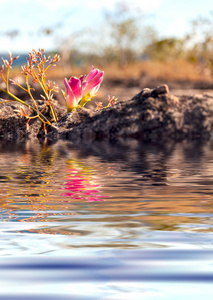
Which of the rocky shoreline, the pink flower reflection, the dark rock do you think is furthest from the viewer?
the dark rock

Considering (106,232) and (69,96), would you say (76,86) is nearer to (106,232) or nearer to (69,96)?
(69,96)

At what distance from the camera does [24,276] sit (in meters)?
1.20

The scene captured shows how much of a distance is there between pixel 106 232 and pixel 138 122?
4.43 metres

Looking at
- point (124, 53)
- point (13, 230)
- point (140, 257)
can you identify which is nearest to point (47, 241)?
point (13, 230)

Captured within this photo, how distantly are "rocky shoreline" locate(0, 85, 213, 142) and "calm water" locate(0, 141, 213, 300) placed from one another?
2.59 m

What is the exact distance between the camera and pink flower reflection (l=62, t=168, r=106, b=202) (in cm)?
231

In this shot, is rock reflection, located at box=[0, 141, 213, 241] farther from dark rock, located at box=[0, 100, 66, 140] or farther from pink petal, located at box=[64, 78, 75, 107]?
dark rock, located at box=[0, 100, 66, 140]

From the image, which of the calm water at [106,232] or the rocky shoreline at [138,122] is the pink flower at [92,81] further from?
the calm water at [106,232]

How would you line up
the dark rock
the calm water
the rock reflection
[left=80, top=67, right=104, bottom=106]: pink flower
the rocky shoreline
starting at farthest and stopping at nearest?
the dark rock < the rocky shoreline < [left=80, top=67, right=104, bottom=106]: pink flower < the rock reflection < the calm water

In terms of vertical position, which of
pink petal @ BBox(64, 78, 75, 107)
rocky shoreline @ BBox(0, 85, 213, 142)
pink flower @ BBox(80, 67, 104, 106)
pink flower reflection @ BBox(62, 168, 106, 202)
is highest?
pink flower @ BBox(80, 67, 104, 106)

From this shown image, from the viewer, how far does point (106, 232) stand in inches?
64.0

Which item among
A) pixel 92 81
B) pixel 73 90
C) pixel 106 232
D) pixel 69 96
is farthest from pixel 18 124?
pixel 106 232

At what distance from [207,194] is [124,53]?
31.7m

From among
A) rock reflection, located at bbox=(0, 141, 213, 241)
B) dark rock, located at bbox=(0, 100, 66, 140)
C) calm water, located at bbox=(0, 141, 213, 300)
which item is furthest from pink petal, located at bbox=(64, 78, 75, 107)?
calm water, located at bbox=(0, 141, 213, 300)
